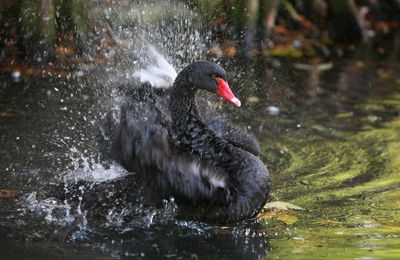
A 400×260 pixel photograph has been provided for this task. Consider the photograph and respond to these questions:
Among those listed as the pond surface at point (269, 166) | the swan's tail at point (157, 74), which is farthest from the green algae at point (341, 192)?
the swan's tail at point (157, 74)

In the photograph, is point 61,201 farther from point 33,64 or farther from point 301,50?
point 301,50

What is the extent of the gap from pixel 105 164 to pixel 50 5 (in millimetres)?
3055

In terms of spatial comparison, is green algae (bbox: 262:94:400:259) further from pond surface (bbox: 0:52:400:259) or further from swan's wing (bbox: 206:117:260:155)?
swan's wing (bbox: 206:117:260:155)

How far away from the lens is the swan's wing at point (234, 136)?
5.02 m

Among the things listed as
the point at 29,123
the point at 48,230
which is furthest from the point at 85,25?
the point at 48,230

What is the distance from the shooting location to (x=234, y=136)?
5070 mm

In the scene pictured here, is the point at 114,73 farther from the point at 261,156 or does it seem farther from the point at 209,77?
the point at 209,77

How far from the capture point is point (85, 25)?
779 cm

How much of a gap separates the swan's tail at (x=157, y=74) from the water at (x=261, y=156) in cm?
16

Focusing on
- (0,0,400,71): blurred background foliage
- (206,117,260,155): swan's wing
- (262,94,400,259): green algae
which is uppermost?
(0,0,400,71): blurred background foliage

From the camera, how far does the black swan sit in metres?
4.36

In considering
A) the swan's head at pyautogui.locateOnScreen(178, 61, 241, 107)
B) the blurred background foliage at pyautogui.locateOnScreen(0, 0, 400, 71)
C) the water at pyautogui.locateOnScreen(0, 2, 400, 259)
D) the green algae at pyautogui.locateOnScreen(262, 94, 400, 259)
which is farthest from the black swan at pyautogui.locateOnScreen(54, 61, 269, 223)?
the blurred background foliage at pyautogui.locateOnScreen(0, 0, 400, 71)

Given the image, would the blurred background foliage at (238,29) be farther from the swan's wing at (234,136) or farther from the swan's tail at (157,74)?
the swan's wing at (234,136)

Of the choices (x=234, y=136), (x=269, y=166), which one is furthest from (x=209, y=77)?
(x=269, y=166)
